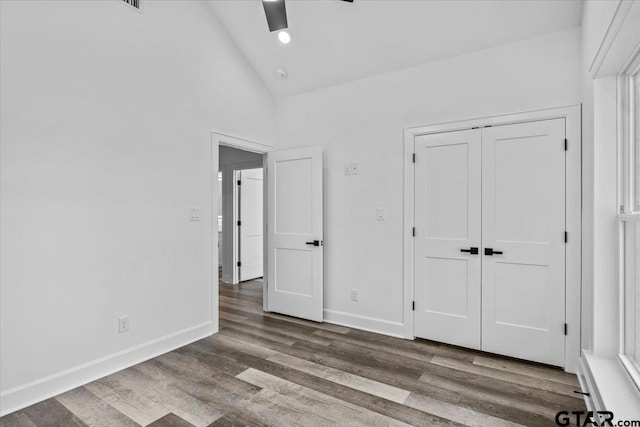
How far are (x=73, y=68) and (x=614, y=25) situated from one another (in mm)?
3281

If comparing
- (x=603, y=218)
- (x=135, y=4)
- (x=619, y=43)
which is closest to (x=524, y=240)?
(x=603, y=218)

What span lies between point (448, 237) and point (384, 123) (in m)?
1.31

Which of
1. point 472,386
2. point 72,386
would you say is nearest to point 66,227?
point 72,386

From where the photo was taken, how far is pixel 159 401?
7.25ft

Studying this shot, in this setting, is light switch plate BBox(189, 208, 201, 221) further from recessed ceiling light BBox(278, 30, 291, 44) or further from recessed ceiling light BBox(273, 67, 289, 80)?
recessed ceiling light BBox(278, 30, 291, 44)

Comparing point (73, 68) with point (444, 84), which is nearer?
point (73, 68)

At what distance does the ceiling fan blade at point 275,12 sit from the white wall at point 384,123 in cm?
98

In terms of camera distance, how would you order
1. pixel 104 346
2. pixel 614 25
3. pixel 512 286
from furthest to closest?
1. pixel 512 286
2. pixel 104 346
3. pixel 614 25

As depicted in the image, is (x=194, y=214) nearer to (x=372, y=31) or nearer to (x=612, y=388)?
(x=372, y=31)

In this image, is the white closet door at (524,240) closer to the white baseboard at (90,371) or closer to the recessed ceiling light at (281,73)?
the recessed ceiling light at (281,73)

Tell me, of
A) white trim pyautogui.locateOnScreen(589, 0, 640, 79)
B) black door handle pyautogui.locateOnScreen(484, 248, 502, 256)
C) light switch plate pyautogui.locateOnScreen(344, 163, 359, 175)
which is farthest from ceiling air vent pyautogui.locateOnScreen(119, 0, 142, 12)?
black door handle pyautogui.locateOnScreen(484, 248, 502, 256)

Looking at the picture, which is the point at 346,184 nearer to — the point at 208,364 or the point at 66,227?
the point at 208,364

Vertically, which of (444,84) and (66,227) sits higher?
(444,84)

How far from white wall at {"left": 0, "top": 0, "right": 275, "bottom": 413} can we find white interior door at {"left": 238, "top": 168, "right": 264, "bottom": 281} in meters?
2.41
